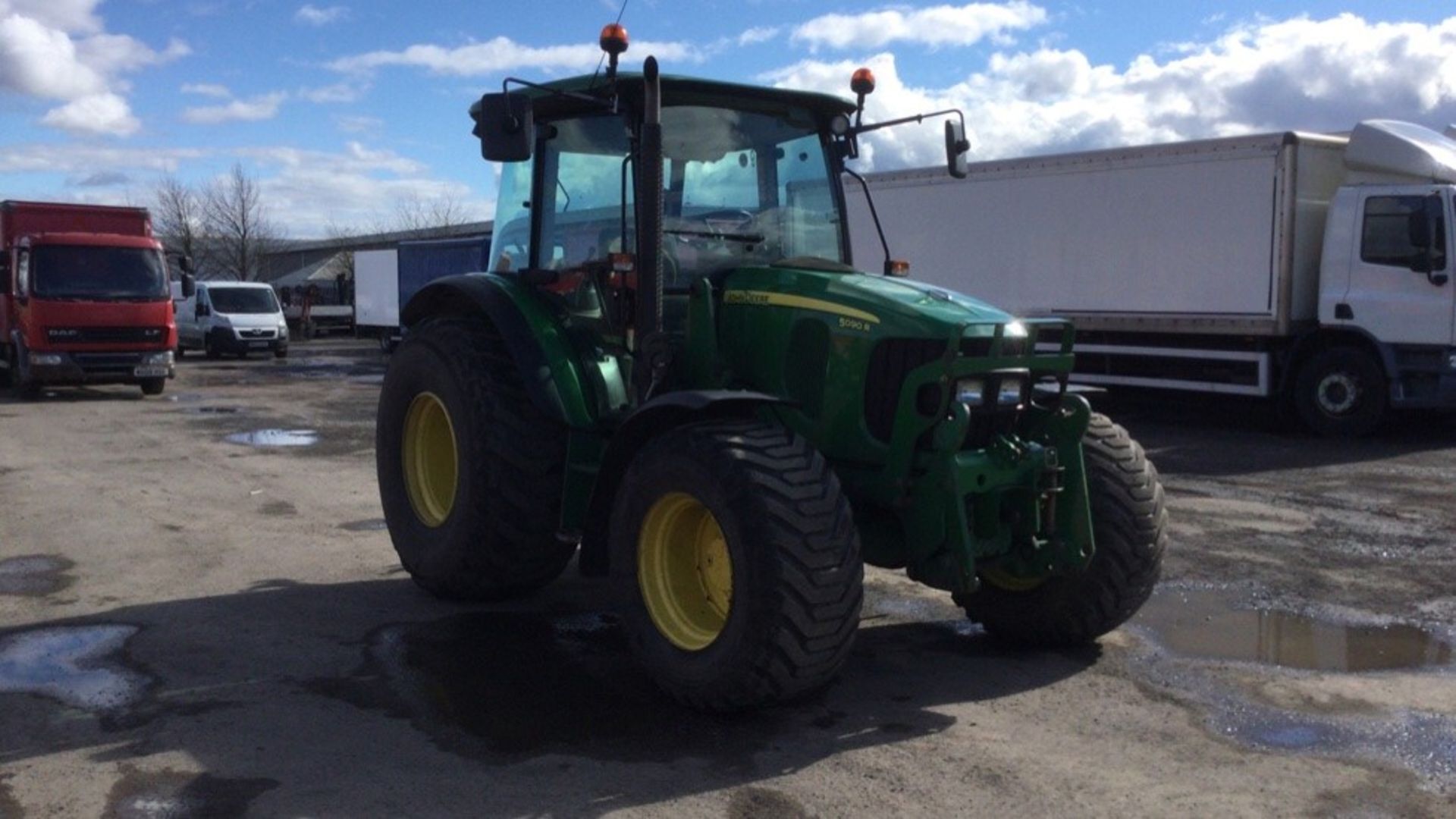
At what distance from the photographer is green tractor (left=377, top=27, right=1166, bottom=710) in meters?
5.12

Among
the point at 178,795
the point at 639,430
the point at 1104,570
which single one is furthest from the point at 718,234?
the point at 178,795

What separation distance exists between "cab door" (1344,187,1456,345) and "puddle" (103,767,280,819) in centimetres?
1319

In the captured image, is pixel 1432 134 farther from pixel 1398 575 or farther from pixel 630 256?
pixel 630 256

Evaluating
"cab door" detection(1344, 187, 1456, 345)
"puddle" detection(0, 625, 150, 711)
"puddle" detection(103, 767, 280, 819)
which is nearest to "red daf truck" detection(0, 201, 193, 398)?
"puddle" detection(0, 625, 150, 711)

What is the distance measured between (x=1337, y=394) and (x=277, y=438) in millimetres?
11642

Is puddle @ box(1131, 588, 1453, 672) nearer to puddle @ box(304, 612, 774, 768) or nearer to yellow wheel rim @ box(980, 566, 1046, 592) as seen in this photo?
yellow wheel rim @ box(980, 566, 1046, 592)

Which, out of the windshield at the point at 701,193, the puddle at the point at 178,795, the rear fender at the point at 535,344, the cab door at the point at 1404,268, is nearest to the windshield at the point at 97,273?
the rear fender at the point at 535,344

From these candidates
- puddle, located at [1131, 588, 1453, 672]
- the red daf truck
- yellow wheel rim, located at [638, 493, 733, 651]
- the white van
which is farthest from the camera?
the white van

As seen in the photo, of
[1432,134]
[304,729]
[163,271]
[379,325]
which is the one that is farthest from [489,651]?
[379,325]

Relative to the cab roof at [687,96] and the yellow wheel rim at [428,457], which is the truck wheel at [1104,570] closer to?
the cab roof at [687,96]

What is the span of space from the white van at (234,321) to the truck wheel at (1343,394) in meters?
23.0

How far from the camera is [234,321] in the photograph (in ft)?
100

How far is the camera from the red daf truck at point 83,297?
61.7 feet

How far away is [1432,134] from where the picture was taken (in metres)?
15.2
